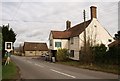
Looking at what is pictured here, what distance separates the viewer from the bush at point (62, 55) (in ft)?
177

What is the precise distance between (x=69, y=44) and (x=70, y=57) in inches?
126

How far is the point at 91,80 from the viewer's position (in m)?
16.6

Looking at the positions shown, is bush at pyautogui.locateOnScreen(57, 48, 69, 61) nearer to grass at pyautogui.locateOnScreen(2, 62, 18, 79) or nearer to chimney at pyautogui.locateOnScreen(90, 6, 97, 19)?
chimney at pyautogui.locateOnScreen(90, 6, 97, 19)

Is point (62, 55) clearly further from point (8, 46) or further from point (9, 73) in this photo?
point (9, 73)

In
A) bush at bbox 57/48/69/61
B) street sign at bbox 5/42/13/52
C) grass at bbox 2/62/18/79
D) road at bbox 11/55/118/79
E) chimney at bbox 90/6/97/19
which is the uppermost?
chimney at bbox 90/6/97/19

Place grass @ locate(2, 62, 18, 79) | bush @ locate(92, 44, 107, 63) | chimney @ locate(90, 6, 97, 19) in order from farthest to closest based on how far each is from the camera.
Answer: chimney @ locate(90, 6, 97, 19)
bush @ locate(92, 44, 107, 63)
grass @ locate(2, 62, 18, 79)

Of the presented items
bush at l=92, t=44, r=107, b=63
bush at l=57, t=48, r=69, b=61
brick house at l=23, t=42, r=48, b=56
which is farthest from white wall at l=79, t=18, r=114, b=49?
brick house at l=23, t=42, r=48, b=56

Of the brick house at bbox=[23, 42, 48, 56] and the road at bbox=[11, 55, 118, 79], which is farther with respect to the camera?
the brick house at bbox=[23, 42, 48, 56]

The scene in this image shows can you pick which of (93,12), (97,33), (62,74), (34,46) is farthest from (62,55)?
(34,46)

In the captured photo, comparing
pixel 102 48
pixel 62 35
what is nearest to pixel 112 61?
pixel 102 48

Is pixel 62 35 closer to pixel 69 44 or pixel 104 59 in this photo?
pixel 69 44

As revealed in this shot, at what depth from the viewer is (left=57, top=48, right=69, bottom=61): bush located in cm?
5381

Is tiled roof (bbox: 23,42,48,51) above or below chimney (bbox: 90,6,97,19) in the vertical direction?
below

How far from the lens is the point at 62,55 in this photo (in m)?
54.1
